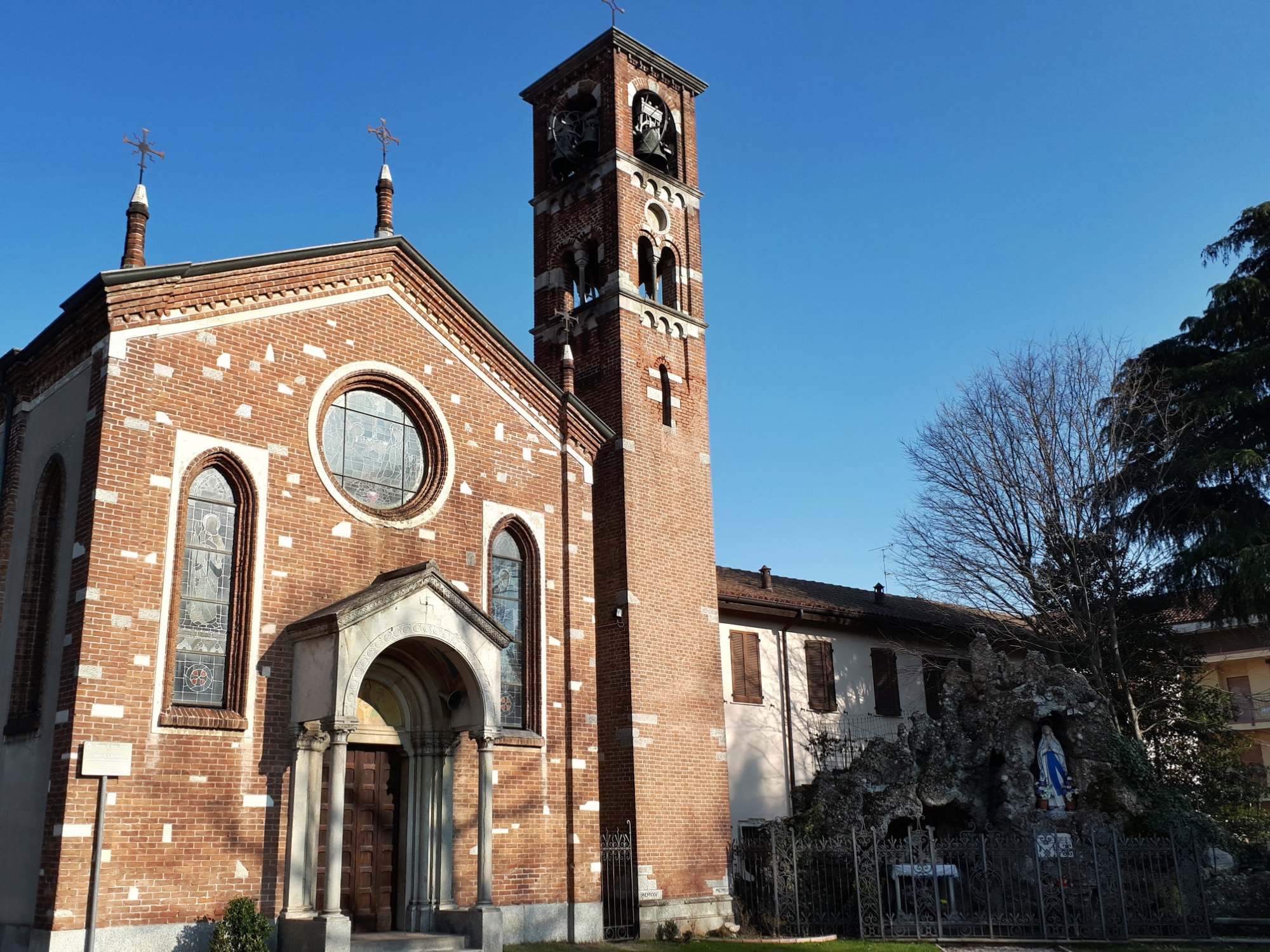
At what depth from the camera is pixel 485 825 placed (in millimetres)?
14461

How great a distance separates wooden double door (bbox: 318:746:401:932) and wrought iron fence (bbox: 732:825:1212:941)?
687 centimetres

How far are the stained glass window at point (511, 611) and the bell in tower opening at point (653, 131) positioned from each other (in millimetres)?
9385

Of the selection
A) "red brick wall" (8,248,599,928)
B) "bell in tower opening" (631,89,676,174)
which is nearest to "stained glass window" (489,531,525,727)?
"red brick wall" (8,248,599,928)

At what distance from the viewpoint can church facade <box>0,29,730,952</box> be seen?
12391 millimetres

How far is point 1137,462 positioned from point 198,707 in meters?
20.1

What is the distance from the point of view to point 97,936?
37.7 feet

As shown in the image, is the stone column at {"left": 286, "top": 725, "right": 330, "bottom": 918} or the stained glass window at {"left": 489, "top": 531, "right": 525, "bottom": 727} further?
the stained glass window at {"left": 489, "top": 531, "right": 525, "bottom": 727}

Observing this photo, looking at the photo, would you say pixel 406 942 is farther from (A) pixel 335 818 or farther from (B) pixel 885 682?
(B) pixel 885 682

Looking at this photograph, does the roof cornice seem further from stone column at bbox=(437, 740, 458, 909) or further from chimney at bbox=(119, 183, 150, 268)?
stone column at bbox=(437, 740, 458, 909)

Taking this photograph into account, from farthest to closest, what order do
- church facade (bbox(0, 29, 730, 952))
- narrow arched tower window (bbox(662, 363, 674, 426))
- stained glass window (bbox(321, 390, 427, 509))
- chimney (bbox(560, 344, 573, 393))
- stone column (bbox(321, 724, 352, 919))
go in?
narrow arched tower window (bbox(662, 363, 674, 426)) → chimney (bbox(560, 344, 573, 393)) → stained glass window (bbox(321, 390, 427, 509)) → stone column (bbox(321, 724, 352, 919)) → church facade (bbox(0, 29, 730, 952))

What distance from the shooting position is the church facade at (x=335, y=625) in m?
12.4

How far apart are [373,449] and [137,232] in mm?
4108

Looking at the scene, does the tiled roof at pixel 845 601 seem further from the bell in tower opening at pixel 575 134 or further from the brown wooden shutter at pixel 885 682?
the bell in tower opening at pixel 575 134

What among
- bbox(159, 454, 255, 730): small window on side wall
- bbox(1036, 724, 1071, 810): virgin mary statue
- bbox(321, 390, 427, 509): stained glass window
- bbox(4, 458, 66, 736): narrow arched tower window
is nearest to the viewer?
bbox(159, 454, 255, 730): small window on side wall
